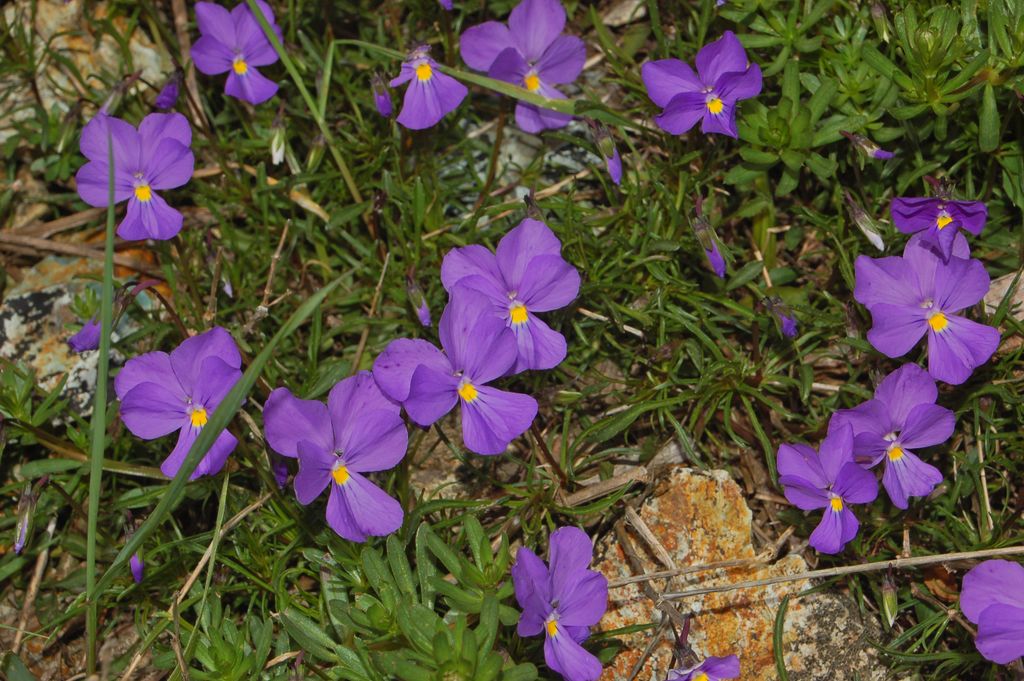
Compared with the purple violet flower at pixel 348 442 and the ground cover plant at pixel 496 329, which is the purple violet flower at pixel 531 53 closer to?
the ground cover plant at pixel 496 329

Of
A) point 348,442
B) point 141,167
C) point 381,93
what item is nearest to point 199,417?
point 348,442

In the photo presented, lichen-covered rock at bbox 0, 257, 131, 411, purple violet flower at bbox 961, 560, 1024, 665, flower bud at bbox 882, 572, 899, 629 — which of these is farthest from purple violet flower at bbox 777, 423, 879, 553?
lichen-covered rock at bbox 0, 257, 131, 411

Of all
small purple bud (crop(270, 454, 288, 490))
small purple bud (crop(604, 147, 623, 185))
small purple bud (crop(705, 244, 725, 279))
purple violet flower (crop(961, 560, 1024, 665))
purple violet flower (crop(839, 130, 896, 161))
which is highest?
purple violet flower (crop(839, 130, 896, 161))

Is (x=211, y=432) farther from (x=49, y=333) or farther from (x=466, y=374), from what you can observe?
(x=49, y=333)

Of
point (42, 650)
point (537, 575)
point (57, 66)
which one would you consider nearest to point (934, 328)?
point (537, 575)

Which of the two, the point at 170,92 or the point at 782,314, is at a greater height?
the point at 170,92

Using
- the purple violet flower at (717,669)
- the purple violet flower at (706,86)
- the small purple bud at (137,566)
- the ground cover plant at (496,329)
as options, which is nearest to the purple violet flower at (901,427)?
the ground cover plant at (496,329)

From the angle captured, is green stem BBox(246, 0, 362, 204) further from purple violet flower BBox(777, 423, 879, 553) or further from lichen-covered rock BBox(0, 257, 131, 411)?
purple violet flower BBox(777, 423, 879, 553)
